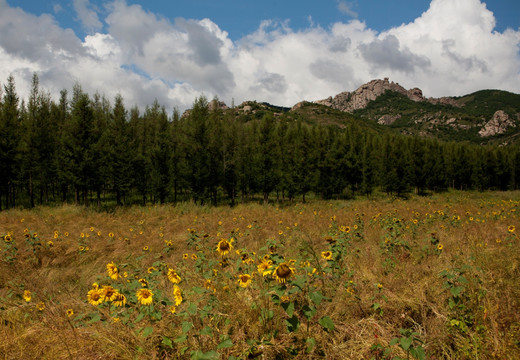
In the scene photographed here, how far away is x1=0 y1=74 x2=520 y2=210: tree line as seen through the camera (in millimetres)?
18656

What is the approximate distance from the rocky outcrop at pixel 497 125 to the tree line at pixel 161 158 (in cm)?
14532

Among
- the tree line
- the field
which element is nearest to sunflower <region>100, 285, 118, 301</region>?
the field

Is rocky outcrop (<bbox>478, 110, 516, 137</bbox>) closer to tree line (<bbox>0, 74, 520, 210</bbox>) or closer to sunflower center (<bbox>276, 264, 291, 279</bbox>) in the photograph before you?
tree line (<bbox>0, 74, 520, 210</bbox>)

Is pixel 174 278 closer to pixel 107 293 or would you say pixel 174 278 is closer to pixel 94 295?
pixel 107 293

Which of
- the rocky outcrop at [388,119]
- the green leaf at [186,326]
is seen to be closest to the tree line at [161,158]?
the green leaf at [186,326]

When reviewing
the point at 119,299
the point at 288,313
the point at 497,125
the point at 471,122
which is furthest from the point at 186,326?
the point at 471,122

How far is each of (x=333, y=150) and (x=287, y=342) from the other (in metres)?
30.6

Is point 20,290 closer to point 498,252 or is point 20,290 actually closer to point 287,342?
point 287,342

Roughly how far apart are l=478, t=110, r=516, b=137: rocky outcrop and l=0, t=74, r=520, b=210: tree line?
14532 centimetres

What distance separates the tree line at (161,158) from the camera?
18.7 meters

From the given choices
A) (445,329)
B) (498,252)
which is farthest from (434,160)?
(445,329)

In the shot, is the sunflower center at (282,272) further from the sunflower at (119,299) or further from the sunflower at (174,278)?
the sunflower at (119,299)

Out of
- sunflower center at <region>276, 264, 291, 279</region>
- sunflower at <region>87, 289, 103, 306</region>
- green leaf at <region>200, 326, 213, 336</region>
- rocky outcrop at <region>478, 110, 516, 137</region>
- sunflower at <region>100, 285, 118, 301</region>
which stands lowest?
sunflower at <region>87, 289, 103, 306</region>

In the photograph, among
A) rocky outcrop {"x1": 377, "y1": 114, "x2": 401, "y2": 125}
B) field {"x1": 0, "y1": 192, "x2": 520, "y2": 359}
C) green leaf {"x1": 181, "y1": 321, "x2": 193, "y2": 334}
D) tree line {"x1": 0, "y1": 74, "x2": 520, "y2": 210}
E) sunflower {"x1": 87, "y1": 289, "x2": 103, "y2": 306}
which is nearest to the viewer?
green leaf {"x1": 181, "y1": 321, "x2": 193, "y2": 334}
